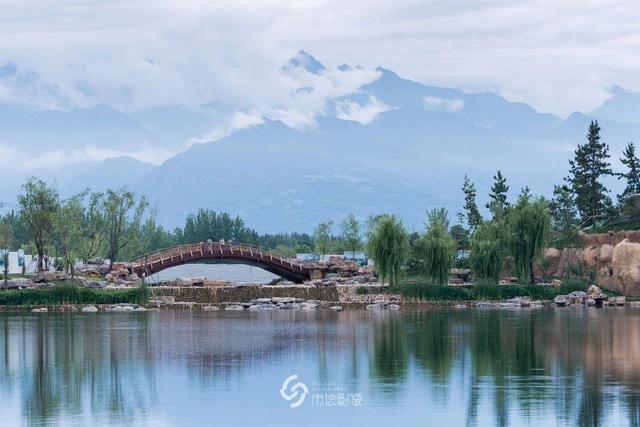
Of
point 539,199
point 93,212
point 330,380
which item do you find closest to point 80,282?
point 93,212

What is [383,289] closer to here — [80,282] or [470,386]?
[80,282]

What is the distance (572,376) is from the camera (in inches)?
1313

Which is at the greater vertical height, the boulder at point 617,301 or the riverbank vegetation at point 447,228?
the riverbank vegetation at point 447,228

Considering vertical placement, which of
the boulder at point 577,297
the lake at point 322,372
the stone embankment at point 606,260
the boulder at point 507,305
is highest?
the stone embankment at point 606,260

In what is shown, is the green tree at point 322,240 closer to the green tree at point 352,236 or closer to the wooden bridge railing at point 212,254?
the green tree at point 352,236

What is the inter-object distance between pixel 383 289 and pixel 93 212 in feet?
80.1

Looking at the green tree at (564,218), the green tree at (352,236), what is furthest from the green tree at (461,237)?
the green tree at (352,236)

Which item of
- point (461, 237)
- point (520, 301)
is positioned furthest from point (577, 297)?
point (461, 237)

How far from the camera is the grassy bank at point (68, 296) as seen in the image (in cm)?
6812

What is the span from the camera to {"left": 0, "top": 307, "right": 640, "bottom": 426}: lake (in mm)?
27266

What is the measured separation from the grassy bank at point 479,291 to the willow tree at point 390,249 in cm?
116

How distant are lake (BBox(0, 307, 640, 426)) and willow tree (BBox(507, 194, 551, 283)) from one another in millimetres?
19030

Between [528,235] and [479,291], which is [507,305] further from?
[528,235]

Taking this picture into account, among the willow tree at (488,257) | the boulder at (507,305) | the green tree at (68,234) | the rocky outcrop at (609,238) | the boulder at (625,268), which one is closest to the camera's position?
the boulder at (507,305)
